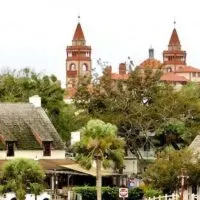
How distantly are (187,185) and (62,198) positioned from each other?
34.5 ft

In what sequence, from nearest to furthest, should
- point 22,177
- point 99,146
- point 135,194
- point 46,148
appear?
point 22,177 < point 99,146 < point 135,194 < point 46,148

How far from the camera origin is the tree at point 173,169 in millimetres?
62375

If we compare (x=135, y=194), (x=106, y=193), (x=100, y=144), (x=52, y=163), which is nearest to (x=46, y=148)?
(x=52, y=163)

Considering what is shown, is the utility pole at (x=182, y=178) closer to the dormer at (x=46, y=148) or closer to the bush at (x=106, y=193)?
the bush at (x=106, y=193)

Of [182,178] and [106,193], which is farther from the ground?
[182,178]

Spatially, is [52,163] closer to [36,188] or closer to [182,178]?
[36,188]

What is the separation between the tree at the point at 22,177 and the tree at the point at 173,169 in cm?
681

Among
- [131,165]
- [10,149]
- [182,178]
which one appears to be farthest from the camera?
[131,165]

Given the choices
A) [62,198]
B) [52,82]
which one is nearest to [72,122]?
[52,82]

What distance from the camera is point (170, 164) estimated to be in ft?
205

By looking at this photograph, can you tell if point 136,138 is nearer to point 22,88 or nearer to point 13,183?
point 22,88

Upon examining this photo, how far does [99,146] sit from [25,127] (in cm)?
1512

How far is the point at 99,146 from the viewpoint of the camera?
6338 cm

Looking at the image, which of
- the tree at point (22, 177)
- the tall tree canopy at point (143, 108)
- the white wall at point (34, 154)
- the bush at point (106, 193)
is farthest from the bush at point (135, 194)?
the tall tree canopy at point (143, 108)
